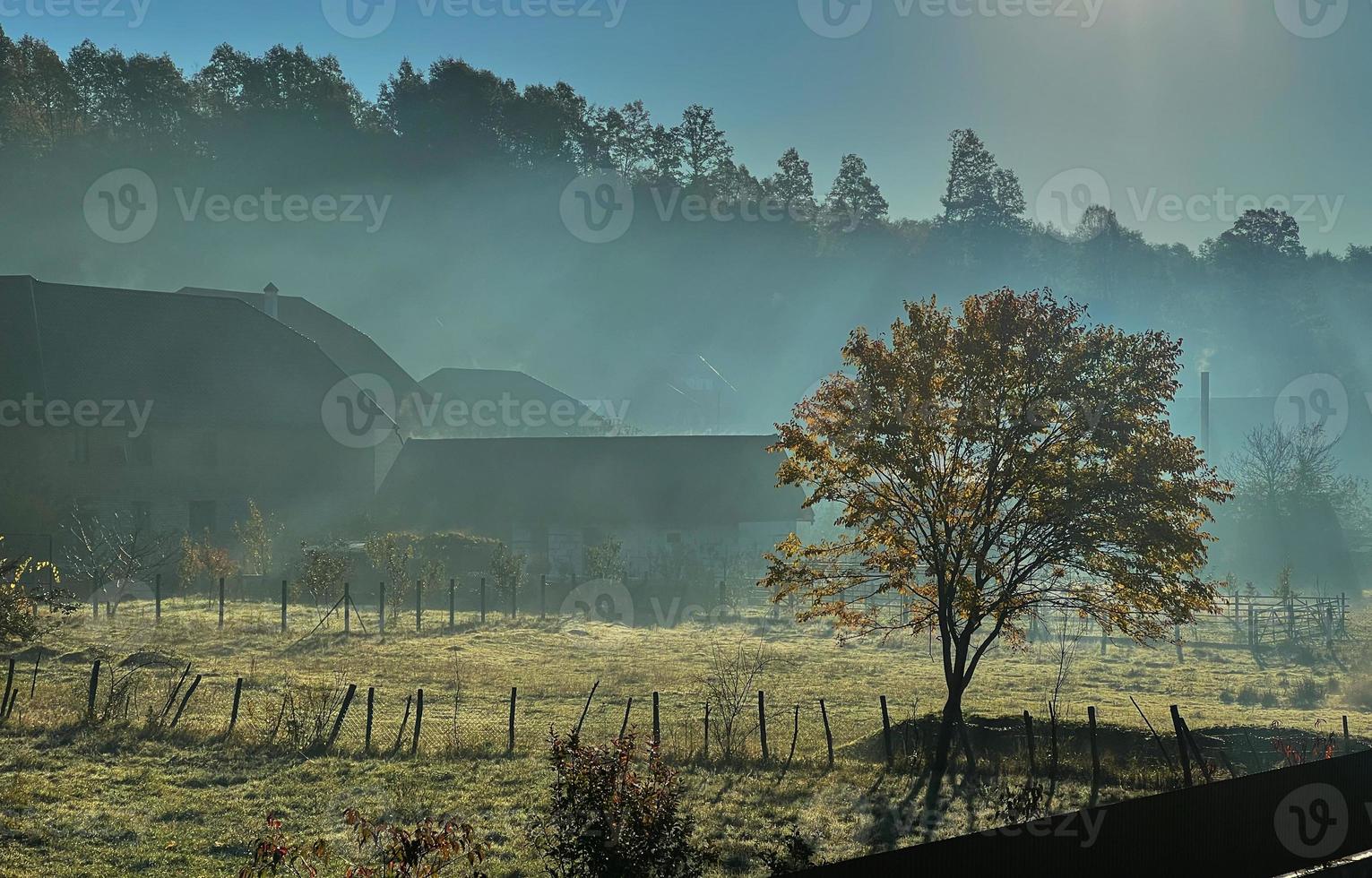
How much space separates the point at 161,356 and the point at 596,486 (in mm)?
21999

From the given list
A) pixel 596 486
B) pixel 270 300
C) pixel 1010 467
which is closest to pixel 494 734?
pixel 1010 467

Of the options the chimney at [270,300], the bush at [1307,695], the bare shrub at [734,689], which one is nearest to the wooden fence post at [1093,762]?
the bare shrub at [734,689]

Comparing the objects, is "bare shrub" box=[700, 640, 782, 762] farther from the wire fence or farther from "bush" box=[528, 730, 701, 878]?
"bush" box=[528, 730, 701, 878]

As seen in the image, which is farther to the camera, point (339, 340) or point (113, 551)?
point (339, 340)

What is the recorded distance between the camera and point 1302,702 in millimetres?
25469

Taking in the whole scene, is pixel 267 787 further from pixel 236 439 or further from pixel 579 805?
pixel 236 439

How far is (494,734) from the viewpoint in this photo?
17453 millimetres

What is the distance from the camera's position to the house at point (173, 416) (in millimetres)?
45938

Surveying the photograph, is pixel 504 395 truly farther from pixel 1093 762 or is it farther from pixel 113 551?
pixel 1093 762

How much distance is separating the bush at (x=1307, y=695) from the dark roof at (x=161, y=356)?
4393cm

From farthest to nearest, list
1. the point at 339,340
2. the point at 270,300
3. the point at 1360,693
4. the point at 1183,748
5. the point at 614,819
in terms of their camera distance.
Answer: the point at 339,340 → the point at 270,300 → the point at 1360,693 → the point at 1183,748 → the point at 614,819

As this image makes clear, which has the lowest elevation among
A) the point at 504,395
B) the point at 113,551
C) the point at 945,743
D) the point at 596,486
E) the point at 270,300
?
the point at 945,743

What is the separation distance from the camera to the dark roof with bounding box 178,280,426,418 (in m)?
73.8

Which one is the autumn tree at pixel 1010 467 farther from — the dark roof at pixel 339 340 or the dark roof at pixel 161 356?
the dark roof at pixel 339 340
